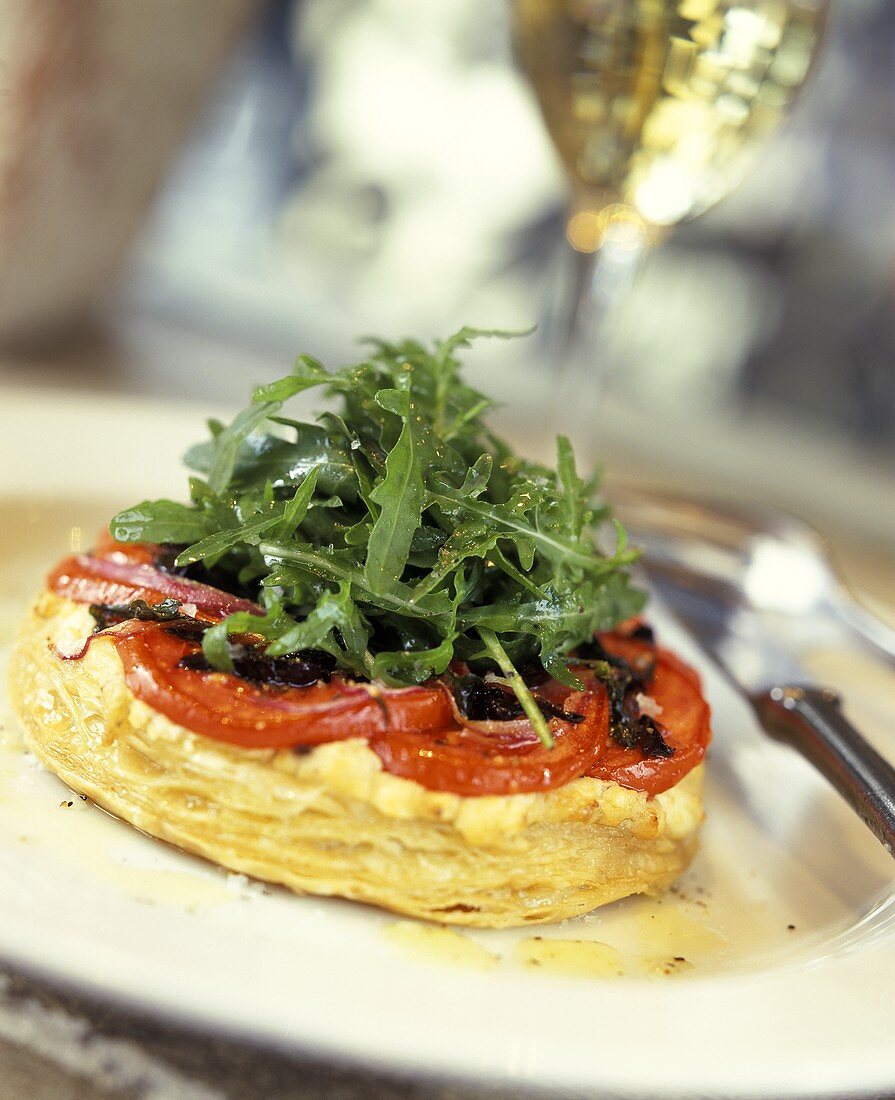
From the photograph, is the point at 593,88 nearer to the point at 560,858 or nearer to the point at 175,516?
the point at 175,516

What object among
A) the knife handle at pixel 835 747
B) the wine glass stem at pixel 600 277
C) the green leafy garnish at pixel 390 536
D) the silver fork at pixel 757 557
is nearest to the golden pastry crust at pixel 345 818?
the green leafy garnish at pixel 390 536

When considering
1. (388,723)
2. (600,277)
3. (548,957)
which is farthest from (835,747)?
(600,277)

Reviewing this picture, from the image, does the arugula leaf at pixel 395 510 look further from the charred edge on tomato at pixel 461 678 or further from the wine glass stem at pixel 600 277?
the wine glass stem at pixel 600 277

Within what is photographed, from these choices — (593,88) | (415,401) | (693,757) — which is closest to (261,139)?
(593,88)

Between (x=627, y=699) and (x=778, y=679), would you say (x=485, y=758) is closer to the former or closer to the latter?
(x=627, y=699)

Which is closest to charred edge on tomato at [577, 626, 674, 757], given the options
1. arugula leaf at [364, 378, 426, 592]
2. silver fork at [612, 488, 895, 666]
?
arugula leaf at [364, 378, 426, 592]

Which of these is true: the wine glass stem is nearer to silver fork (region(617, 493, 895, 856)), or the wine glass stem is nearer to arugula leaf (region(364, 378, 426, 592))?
silver fork (region(617, 493, 895, 856))
